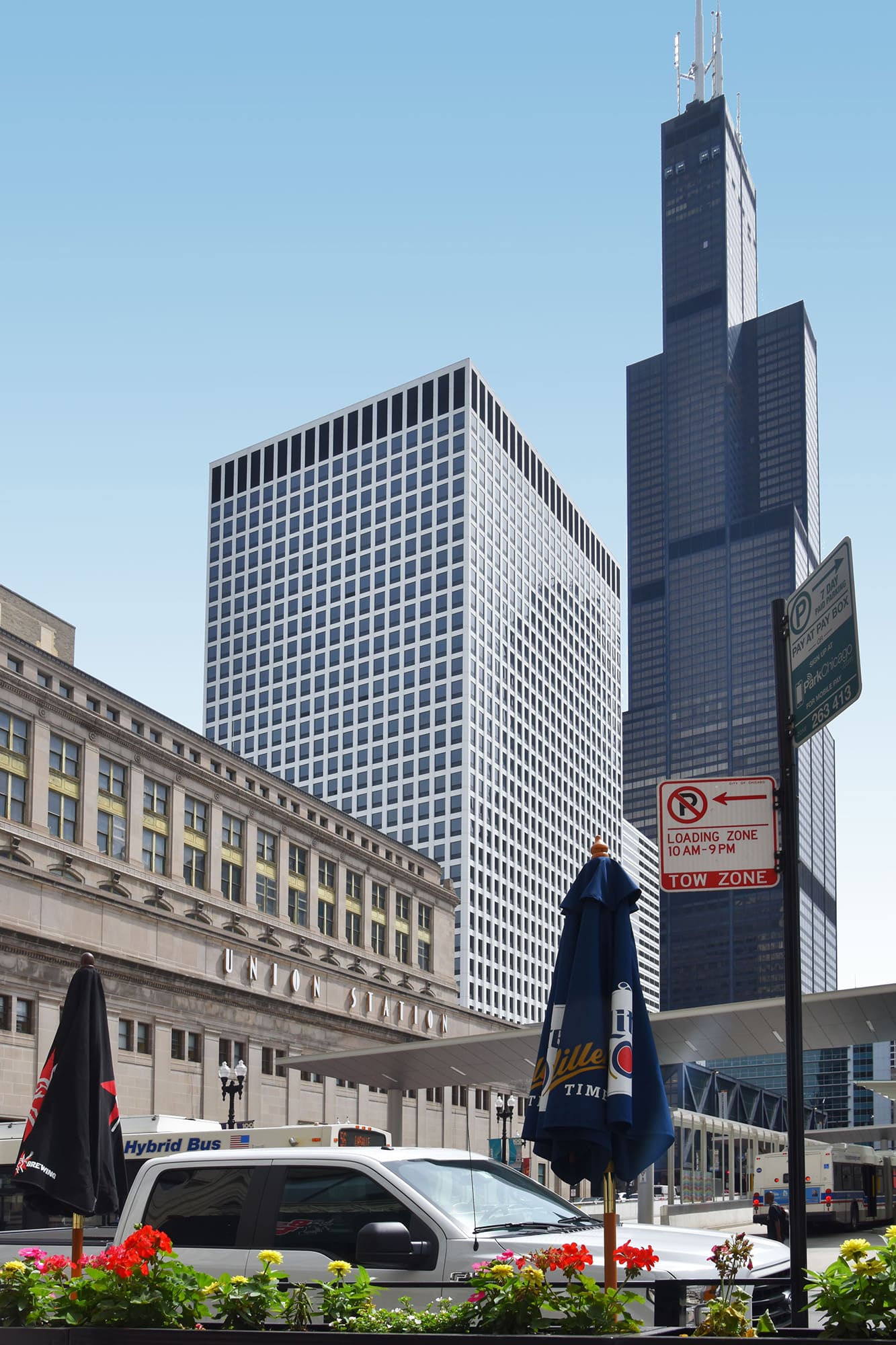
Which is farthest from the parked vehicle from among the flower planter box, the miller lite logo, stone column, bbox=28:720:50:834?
stone column, bbox=28:720:50:834

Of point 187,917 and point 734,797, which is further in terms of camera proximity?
point 187,917

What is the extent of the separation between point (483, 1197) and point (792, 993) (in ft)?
10.7

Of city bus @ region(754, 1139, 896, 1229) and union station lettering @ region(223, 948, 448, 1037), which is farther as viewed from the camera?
union station lettering @ region(223, 948, 448, 1037)

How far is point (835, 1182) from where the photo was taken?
45.9 meters

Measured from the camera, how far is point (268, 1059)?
234 feet

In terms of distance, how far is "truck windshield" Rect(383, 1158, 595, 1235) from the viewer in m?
9.38

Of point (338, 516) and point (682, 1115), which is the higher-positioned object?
point (338, 516)

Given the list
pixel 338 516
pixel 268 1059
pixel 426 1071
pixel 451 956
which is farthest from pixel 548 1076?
pixel 338 516

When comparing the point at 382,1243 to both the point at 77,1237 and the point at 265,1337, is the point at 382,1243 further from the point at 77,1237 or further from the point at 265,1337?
the point at 77,1237

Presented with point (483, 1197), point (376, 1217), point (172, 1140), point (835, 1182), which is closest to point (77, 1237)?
point (376, 1217)

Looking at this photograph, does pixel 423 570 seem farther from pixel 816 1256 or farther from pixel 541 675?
pixel 816 1256

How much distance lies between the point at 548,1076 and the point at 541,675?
550ft

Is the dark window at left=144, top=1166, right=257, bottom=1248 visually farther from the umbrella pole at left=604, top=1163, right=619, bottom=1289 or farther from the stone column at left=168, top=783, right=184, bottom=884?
the stone column at left=168, top=783, right=184, bottom=884

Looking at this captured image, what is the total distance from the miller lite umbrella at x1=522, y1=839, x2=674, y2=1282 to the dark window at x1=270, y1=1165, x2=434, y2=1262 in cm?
155
